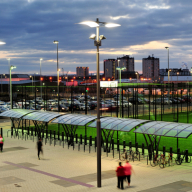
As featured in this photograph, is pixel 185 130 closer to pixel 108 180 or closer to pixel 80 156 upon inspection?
pixel 108 180

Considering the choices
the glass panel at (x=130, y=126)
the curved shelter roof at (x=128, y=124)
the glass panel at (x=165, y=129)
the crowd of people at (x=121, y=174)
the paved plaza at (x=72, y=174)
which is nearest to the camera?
the crowd of people at (x=121, y=174)

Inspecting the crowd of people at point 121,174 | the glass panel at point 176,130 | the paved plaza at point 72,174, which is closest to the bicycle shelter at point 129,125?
the glass panel at point 176,130

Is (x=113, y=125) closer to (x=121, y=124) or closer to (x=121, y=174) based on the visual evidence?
(x=121, y=124)

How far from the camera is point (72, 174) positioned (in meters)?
18.1

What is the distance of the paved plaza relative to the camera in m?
15.4

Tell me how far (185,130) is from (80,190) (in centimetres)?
782

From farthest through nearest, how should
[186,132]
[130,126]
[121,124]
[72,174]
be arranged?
[121,124] → [130,126] → [186,132] → [72,174]

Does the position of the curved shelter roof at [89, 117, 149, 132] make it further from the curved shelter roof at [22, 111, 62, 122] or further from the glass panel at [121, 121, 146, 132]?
the curved shelter roof at [22, 111, 62, 122]

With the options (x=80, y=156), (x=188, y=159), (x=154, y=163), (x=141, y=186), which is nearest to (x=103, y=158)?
(x=80, y=156)

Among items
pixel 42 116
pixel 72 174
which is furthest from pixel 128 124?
pixel 42 116

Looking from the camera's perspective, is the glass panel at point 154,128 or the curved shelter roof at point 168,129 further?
the glass panel at point 154,128

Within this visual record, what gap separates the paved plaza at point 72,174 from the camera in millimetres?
15391

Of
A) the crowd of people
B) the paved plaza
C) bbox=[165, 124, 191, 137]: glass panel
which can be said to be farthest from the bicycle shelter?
the crowd of people

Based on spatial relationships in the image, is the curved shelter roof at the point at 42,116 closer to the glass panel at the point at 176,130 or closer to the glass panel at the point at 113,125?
the glass panel at the point at 113,125
